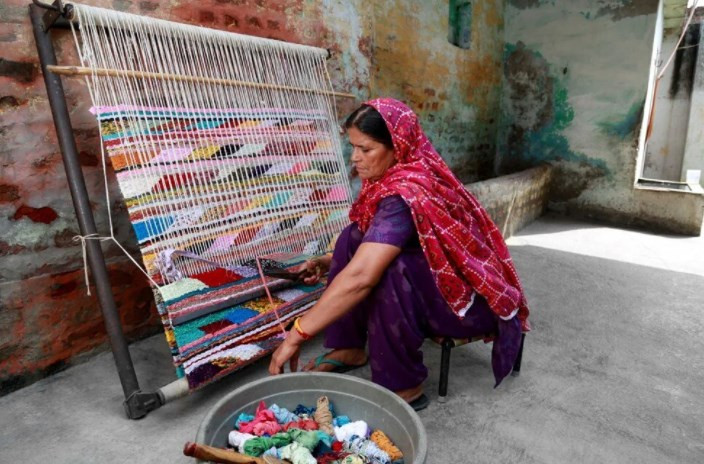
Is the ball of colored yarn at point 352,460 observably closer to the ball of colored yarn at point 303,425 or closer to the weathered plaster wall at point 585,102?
the ball of colored yarn at point 303,425

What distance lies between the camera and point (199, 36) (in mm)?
1851

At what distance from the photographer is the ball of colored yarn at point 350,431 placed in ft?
4.15

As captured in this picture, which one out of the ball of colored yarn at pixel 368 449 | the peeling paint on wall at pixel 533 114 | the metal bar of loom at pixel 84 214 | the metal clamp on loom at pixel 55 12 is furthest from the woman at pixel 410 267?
the peeling paint on wall at pixel 533 114

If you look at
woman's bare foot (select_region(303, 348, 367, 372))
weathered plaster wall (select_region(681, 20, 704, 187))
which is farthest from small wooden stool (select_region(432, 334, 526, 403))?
weathered plaster wall (select_region(681, 20, 704, 187))

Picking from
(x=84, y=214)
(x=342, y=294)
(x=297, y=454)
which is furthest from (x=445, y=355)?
(x=84, y=214)

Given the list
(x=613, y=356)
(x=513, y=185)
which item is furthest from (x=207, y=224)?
(x=513, y=185)

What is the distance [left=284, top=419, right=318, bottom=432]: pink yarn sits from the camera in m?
1.23

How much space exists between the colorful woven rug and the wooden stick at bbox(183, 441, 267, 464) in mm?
699

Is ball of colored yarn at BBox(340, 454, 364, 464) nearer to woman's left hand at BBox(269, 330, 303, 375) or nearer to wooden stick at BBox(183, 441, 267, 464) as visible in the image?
wooden stick at BBox(183, 441, 267, 464)

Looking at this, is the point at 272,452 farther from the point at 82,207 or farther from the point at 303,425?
the point at 82,207

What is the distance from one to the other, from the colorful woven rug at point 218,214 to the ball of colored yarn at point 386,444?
0.70 metres

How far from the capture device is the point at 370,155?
63.6 inches

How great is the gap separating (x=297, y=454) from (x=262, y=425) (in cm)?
13

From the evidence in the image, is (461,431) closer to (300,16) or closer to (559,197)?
(300,16)
